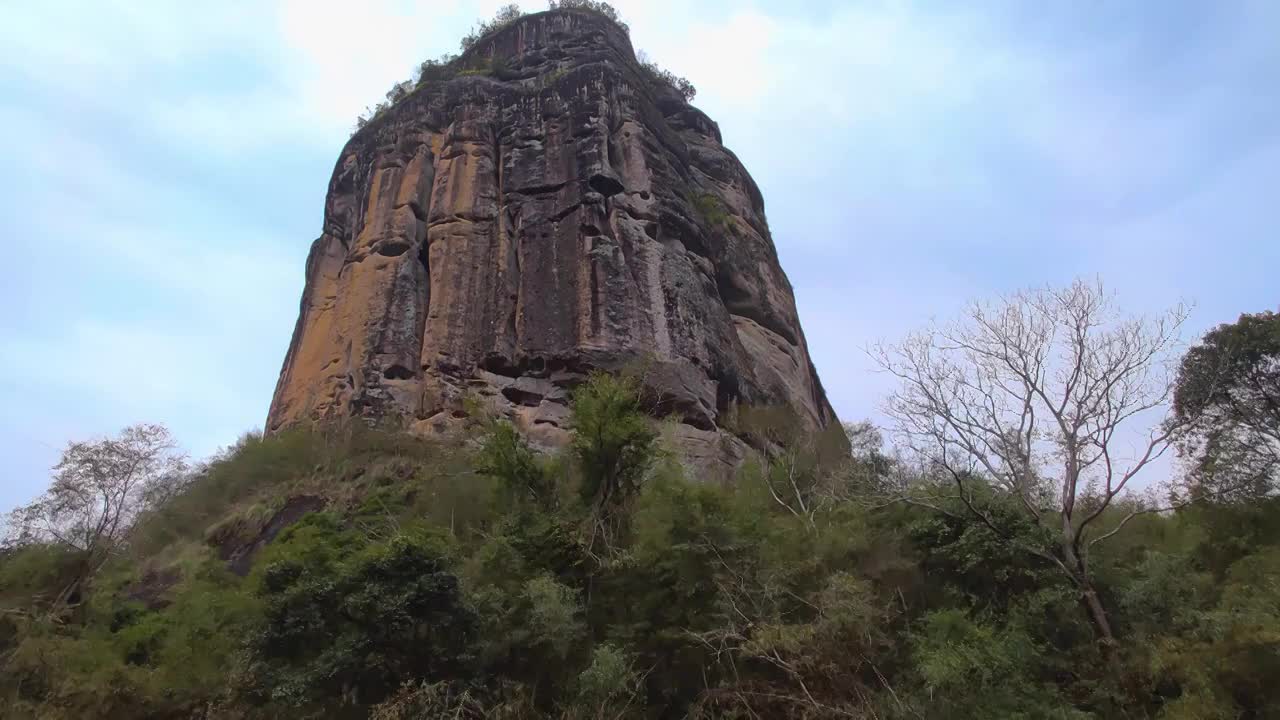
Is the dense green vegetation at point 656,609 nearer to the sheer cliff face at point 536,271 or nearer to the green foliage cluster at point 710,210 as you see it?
the sheer cliff face at point 536,271

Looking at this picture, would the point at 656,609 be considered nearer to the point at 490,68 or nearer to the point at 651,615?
the point at 651,615

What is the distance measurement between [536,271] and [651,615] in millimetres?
10381

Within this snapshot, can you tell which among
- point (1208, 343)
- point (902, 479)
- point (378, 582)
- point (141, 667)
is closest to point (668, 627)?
point (378, 582)

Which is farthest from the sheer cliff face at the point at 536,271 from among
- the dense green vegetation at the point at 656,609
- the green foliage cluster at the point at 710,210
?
the dense green vegetation at the point at 656,609

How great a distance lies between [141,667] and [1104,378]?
45.3 feet

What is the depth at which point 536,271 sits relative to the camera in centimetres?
1952

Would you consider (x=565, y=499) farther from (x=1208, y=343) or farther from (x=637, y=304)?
(x=1208, y=343)

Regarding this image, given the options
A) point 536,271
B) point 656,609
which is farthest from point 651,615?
point 536,271

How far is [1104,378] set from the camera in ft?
34.4

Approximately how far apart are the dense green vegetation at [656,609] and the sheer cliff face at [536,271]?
3.77m

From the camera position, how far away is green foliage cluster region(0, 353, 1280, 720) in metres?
9.30

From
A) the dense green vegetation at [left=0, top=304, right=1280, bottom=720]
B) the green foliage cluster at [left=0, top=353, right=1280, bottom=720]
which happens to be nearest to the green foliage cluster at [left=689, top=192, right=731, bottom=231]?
the dense green vegetation at [left=0, top=304, right=1280, bottom=720]

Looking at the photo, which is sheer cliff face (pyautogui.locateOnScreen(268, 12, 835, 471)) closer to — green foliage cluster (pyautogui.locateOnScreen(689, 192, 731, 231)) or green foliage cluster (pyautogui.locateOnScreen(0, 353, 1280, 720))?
green foliage cluster (pyautogui.locateOnScreen(689, 192, 731, 231))

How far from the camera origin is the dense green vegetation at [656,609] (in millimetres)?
9352
